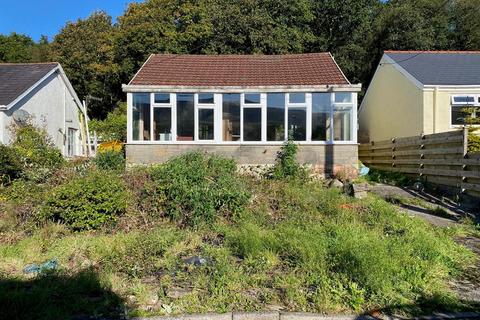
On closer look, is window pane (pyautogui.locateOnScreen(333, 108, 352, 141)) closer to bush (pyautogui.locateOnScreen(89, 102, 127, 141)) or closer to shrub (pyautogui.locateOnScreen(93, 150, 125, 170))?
shrub (pyautogui.locateOnScreen(93, 150, 125, 170))

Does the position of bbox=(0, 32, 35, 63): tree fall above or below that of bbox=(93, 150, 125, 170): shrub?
above

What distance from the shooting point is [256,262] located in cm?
554

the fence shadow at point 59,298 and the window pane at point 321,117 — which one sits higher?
the window pane at point 321,117

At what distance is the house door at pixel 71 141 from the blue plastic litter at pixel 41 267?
1903cm

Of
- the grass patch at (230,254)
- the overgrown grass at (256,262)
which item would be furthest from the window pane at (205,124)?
the overgrown grass at (256,262)

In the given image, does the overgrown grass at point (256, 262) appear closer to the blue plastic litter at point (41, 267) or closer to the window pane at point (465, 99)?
the blue plastic litter at point (41, 267)

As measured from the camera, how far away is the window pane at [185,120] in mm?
15243

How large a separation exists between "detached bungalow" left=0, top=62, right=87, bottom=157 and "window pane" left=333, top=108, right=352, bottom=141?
13.2 meters

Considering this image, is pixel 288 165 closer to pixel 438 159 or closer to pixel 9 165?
pixel 438 159

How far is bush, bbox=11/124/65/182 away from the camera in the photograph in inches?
395

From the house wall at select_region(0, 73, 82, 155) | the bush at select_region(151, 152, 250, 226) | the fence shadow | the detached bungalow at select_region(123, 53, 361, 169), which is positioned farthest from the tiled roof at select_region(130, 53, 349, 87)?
the fence shadow

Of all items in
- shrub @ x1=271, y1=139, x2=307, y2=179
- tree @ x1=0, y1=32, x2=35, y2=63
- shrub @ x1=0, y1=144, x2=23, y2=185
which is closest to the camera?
shrub @ x1=0, y1=144, x2=23, y2=185

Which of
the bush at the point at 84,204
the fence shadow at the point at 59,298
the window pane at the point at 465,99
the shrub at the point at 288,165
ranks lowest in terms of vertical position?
the fence shadow at the point at 59,298

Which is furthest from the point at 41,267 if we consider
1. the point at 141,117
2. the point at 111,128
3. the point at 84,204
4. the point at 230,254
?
the point at 111,128
